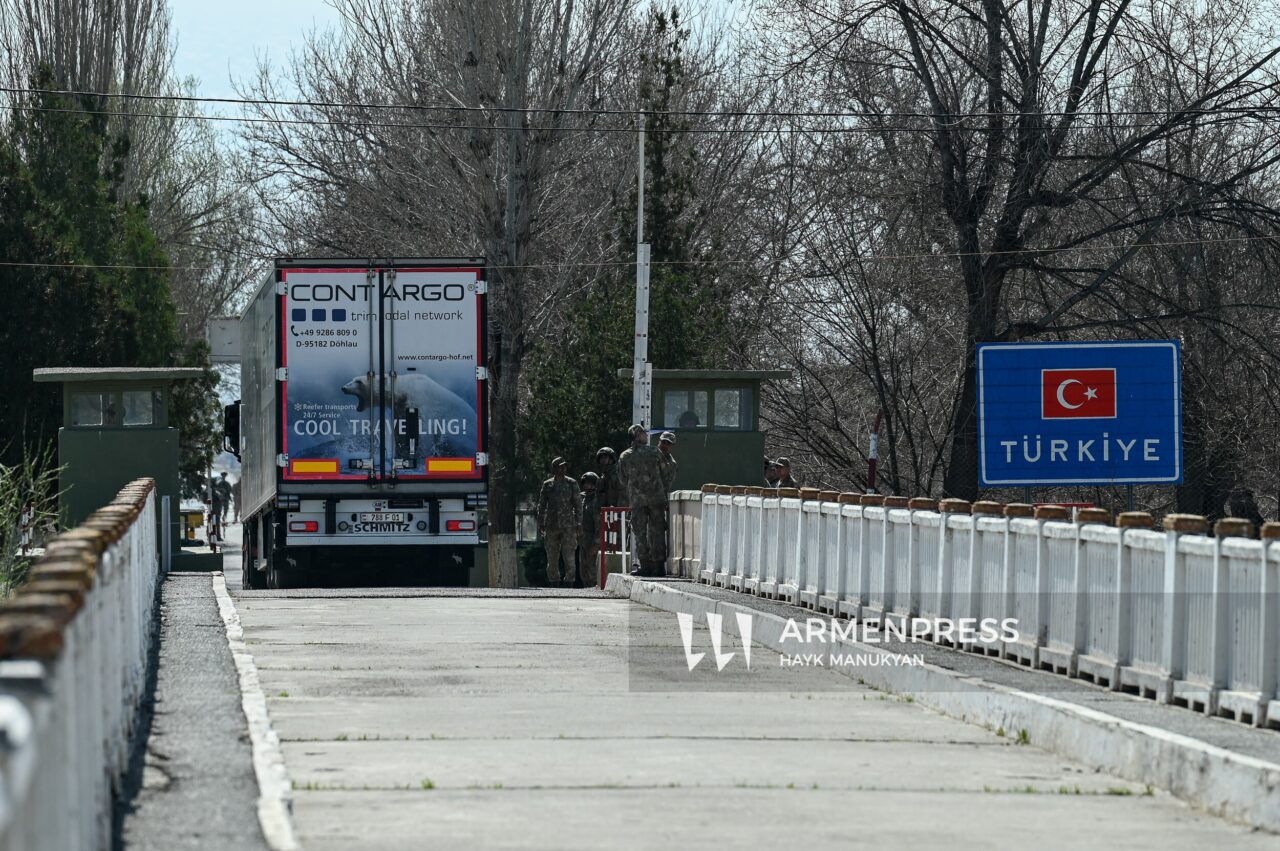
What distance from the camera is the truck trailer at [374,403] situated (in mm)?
23828

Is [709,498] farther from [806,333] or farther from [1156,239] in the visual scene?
[806,333]

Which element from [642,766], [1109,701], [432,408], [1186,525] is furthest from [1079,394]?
[432,408]

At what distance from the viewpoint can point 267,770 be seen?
8508mm

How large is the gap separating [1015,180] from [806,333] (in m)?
6.62

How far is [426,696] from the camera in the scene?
40.7 feet

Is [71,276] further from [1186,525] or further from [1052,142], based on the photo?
[1186,525]

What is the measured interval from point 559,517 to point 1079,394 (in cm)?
1285

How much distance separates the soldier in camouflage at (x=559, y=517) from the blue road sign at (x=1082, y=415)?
12289 mm

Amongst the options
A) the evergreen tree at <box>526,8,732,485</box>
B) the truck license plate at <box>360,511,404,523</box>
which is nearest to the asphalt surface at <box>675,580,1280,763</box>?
the truck license plate at <box>360,511,404,523</box>

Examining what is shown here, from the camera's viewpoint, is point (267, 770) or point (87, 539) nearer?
point (87, 539)

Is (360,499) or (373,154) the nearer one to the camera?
(360,499)

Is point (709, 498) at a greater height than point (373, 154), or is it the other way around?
point (373, 154)

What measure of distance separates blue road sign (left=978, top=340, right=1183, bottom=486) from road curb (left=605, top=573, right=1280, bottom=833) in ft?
7.85

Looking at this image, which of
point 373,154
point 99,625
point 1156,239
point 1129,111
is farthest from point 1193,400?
point 99,625
